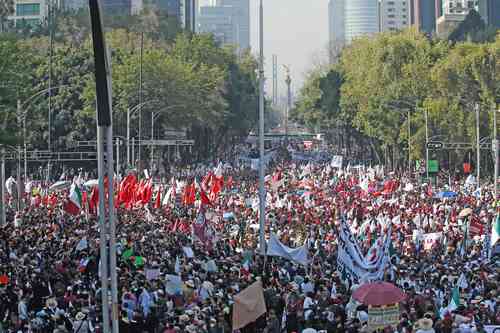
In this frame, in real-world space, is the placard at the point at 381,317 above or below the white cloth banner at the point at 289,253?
below

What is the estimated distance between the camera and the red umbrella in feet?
54.1

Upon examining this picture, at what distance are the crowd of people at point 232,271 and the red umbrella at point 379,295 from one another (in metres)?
0.39

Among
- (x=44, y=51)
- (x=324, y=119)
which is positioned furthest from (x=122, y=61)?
(x=324, y=119)

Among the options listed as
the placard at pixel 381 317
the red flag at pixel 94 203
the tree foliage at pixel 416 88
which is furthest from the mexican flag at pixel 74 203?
the tree foliage at pixel 416 88

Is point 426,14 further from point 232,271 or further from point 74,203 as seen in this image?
point 232,271

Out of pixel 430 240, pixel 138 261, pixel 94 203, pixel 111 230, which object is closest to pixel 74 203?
pixel 94 203

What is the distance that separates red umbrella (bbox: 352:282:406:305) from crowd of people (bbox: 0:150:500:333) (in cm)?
39

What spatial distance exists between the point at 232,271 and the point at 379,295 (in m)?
7.37

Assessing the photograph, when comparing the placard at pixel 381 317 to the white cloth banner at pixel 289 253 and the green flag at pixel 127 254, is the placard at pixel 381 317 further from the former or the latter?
the green flag at pixel 127 254

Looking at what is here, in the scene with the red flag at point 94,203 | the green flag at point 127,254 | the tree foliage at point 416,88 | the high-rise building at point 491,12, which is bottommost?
the green flag at point 127,254

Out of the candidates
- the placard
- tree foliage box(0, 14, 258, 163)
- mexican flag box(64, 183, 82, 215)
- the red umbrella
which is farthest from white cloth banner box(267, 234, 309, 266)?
tree foliage box(0, 14, 258, 163)

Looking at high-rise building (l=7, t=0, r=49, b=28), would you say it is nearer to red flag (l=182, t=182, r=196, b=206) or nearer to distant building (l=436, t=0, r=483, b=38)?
distant building (l=436, t=0, r=483, b=38)

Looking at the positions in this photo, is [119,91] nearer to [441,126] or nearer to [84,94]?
[84,94]

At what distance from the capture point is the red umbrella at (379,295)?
1648cm
